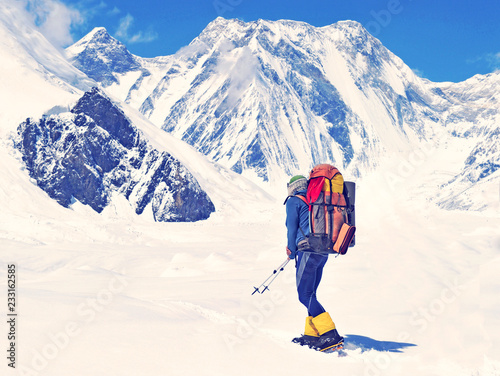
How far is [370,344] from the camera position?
926 cm

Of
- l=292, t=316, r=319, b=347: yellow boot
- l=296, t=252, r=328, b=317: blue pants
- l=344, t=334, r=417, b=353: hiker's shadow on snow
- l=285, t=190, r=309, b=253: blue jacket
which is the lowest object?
l=292, t=316, r=319, b=347: yellow boot

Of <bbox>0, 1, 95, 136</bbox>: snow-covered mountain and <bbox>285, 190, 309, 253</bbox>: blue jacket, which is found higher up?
<bbox>0, 1, 95, 136</bbox>: snow-covered mountain

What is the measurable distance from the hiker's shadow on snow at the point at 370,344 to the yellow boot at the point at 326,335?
38 cm

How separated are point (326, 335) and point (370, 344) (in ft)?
3.74

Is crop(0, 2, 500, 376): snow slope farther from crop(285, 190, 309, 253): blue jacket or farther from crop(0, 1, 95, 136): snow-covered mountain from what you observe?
crop(0, 1, 95, 136): snow-covered mountain

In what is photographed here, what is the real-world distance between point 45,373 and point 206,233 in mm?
82162

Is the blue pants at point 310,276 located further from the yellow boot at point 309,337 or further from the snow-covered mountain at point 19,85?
the snow-covered mountain at point 19,85

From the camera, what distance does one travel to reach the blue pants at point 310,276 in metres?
8.79

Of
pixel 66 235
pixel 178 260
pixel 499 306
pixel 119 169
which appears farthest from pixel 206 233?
pixel 499 306

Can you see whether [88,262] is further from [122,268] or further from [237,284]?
[237,284]

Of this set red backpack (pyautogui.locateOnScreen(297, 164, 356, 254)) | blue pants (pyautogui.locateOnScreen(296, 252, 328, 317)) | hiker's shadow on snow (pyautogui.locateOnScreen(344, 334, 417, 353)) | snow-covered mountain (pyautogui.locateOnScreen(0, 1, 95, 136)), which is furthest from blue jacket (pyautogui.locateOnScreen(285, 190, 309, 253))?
snow-covered mountain (pyautogui.locateOnScreen(0, 1, 95, 136))

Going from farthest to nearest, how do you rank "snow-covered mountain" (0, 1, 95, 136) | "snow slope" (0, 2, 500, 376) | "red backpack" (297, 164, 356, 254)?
1. "snow-covered mountain" (0, 1, 95, 136)
2. "red backpack" (297, 164, 356, 254)
3. "snow slope" (0, 2, 500, 376)

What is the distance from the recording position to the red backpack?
8359mm

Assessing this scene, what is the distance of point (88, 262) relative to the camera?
40.0 metres
